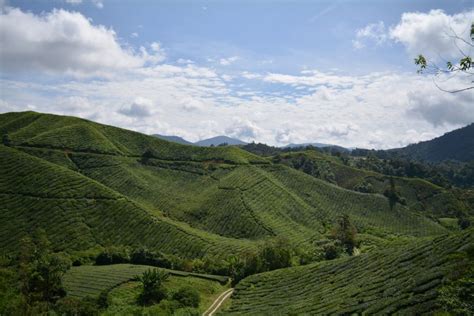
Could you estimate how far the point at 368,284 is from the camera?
43.4m

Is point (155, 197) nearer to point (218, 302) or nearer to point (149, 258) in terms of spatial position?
point (149, 258)

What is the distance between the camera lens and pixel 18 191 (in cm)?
10438

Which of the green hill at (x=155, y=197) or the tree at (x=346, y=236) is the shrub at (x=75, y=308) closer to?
the green hill at (x=155, y=197)

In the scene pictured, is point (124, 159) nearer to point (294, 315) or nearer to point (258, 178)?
point (258, 178)

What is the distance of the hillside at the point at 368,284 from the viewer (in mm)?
32562

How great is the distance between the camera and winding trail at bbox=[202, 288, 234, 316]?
5724 centimetres

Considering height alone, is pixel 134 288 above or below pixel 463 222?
above

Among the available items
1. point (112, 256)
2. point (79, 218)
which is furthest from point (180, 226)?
point (79, 218)

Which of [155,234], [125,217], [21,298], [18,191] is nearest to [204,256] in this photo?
[155,234]

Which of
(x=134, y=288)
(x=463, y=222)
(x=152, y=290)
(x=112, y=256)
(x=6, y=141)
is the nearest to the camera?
(x=152, y=290)

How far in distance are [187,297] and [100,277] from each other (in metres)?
18.7

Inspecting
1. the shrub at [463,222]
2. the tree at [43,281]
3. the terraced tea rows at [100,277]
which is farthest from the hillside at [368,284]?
the shrub at [463,222]

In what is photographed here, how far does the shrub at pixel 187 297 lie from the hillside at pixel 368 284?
5141 millimetres

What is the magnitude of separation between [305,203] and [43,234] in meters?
88.0
